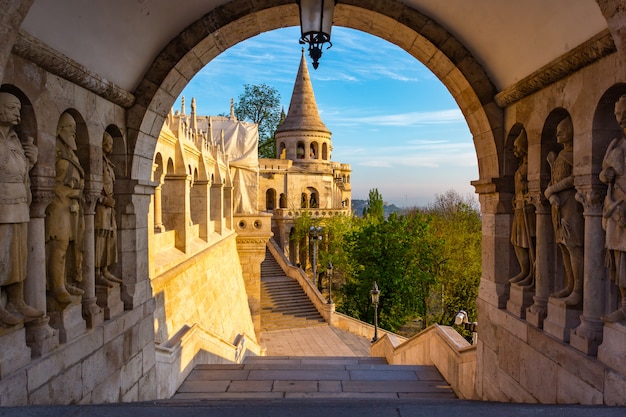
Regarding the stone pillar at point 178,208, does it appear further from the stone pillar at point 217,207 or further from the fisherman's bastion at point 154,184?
the stone pillar at point 217,207

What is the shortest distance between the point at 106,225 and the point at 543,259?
14.5 ft

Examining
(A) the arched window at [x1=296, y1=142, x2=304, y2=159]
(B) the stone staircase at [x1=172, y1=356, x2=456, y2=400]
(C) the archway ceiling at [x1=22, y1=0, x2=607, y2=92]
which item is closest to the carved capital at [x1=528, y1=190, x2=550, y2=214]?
(C) the archway ceiling at [x1=22, y1=0, x2=607, y2=92]

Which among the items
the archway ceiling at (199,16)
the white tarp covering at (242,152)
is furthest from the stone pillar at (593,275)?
the white tarp covering at (242,152)

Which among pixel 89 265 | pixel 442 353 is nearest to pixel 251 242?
pixel 442 353

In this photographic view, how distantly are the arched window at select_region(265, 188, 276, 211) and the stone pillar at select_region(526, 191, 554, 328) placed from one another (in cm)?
3960

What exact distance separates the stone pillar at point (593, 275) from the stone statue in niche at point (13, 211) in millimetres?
4297

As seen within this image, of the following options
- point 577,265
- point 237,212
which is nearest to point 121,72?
point 577,265

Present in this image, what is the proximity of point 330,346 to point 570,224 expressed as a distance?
48.4ft

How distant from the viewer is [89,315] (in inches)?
169

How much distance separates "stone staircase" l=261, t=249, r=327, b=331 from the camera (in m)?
21.1

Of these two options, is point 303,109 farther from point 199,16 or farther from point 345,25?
point 199,16

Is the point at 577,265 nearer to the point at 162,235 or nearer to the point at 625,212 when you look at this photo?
the point at 625,212

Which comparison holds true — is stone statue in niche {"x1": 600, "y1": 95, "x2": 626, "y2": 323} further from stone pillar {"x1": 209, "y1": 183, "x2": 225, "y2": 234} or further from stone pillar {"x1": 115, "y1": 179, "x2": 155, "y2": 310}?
stone pillar {"x1": 209, "y1": 183, "x2": 225, "y2": 234}

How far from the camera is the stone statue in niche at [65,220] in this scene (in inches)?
151
